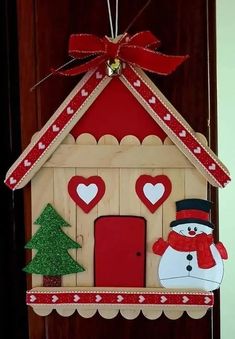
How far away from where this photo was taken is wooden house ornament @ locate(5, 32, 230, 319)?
2.24 ft

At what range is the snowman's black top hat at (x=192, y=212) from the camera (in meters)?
0.68

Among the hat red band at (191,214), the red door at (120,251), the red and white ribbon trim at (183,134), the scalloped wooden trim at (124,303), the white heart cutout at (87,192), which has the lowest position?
the scalloped wooden trim at (124,303)

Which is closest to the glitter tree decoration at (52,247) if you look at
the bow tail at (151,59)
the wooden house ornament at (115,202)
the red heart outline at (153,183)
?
the wooden house ornament at (115,202)

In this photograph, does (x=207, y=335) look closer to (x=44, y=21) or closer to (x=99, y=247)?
(x=99, y=247)

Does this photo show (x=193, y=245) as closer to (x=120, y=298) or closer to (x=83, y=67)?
(x=120, y=298)

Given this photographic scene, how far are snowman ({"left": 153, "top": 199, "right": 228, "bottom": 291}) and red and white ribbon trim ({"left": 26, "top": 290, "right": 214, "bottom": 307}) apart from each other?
0.05 ft

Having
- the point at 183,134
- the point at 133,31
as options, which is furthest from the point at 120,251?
the point at 133,31

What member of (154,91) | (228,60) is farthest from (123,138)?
(228,60)

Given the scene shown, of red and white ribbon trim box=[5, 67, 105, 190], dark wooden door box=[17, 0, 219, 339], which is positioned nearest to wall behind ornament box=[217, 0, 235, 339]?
dark wooden door box=[17, 0, 219, 339]

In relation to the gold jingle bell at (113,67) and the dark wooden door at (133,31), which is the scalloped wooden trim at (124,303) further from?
the gold jingle bell at (113,67)

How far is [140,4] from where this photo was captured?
70 centimetres

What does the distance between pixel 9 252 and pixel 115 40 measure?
0.36m

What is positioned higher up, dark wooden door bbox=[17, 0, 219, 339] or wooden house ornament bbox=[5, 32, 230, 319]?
dark wooden door bbox=[17, 0, 219, 339]

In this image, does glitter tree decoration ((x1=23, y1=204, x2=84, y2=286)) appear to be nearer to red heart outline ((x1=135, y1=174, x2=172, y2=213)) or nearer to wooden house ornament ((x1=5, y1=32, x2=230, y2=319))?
wooden house ornament ((x1=5, y1=32, x2=230, y2=319))
